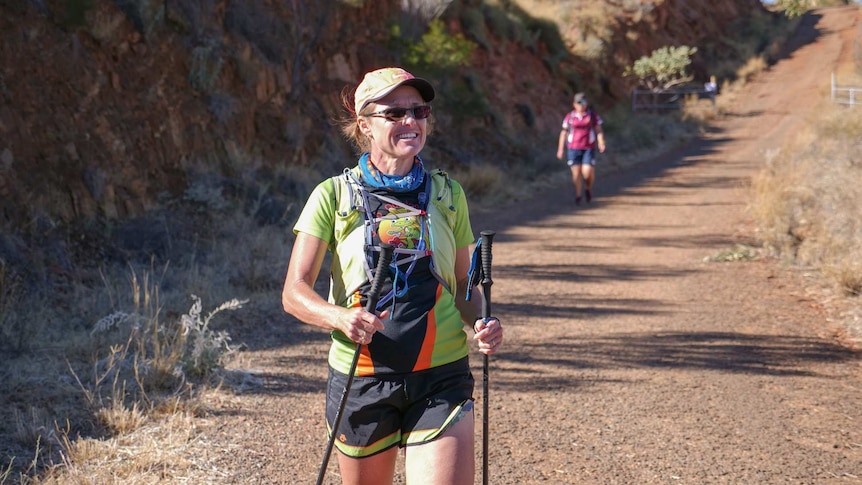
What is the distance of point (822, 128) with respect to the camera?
20.0 meters

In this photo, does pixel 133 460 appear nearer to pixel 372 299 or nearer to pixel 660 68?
pixel 372 299

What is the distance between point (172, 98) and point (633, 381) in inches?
306

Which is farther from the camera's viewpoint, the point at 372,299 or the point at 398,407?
the point at 398,407

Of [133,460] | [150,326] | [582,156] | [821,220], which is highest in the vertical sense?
[582,156]

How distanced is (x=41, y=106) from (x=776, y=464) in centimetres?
783

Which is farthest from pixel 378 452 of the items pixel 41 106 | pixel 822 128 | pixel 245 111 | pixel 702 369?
pixel 822 128

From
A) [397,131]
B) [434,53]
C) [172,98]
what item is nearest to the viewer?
[397,131]

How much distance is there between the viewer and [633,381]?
19.1 feet

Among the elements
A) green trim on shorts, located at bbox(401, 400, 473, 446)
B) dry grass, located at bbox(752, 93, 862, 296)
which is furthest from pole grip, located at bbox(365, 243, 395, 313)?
dry grass, located at bbox(752, 93, 862, 296)

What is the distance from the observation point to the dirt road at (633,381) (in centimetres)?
447

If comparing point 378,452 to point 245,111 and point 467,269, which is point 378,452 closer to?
point 467,269

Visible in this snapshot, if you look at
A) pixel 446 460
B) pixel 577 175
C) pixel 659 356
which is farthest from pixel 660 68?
pixel 446 460

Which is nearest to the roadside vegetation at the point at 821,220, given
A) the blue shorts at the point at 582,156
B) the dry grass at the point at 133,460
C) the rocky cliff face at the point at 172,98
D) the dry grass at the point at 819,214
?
the dry grass at the point at 819,214

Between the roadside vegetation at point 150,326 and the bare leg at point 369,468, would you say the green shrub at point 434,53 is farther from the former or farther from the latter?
the bare leg at point 369,468
